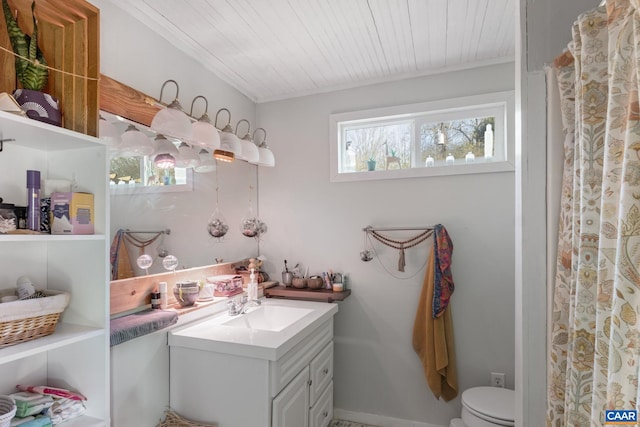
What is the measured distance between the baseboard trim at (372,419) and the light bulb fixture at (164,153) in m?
2.10

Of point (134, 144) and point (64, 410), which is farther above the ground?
point (134, 144)

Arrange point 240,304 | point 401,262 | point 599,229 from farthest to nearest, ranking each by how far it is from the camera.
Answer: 1. point 401,262
2. point 240,304
3. point 599,229

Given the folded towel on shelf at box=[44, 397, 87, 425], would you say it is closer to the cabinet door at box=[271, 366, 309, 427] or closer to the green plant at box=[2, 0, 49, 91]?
the cabinet door at box=[271, 366, 309, 427]

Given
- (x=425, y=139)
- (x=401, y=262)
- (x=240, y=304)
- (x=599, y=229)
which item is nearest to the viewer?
(x=599, y=229)

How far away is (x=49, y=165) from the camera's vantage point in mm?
1227

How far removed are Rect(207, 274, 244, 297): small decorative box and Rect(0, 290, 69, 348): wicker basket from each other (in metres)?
1.00

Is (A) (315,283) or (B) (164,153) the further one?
(A) (315,283)

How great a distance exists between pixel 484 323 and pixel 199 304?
181 centimetres

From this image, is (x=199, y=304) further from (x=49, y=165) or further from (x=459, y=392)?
(x=459, y=392)

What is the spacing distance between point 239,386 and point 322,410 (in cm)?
78

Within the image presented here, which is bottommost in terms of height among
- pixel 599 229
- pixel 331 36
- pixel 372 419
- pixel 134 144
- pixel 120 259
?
pixel 372 419

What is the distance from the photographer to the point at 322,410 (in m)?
2.05

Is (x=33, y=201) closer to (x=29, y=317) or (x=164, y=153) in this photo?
(x=29, y=317)

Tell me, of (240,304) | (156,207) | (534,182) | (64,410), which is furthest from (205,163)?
(534,182)
